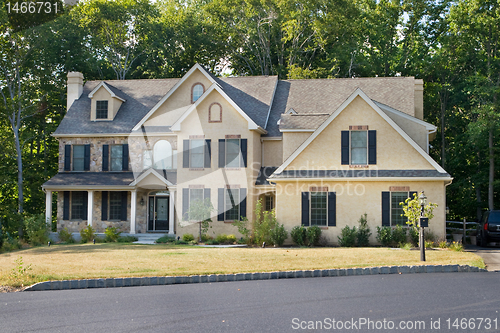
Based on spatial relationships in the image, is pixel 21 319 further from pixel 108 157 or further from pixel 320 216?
pixel 108 157

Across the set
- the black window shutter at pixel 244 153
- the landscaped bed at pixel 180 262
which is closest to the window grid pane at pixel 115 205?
the black window shutter at pixel 244 153

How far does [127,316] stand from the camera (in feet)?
29.7

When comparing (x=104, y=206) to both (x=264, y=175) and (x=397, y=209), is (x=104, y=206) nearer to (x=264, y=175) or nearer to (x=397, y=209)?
Result: (x=264, y=175)

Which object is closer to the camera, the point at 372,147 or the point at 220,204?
the point at 372,147

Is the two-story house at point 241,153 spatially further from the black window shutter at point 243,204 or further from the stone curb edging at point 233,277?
Answer: the stone curb edging at point 233,277

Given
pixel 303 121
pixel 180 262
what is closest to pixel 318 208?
pixel 303 121

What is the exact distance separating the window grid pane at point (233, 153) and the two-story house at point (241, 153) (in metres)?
0.05

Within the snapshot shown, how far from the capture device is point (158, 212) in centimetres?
2889

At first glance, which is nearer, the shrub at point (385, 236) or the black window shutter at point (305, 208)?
the shrub at point (385, 236)

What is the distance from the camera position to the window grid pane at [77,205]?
96.4ft

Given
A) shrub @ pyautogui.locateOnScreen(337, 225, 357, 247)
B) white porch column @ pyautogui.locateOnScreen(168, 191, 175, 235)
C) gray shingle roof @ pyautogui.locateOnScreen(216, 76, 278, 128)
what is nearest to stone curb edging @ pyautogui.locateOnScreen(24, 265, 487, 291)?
shrub @ pyautogui.locateOnScreen(337, 225, 357, 247)

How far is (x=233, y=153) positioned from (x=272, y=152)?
7.63 feet

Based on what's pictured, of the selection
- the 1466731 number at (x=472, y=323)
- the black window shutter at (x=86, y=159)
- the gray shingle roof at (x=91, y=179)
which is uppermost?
the black window shutter at (x=86, y=159)

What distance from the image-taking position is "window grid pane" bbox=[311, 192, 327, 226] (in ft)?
74.5
